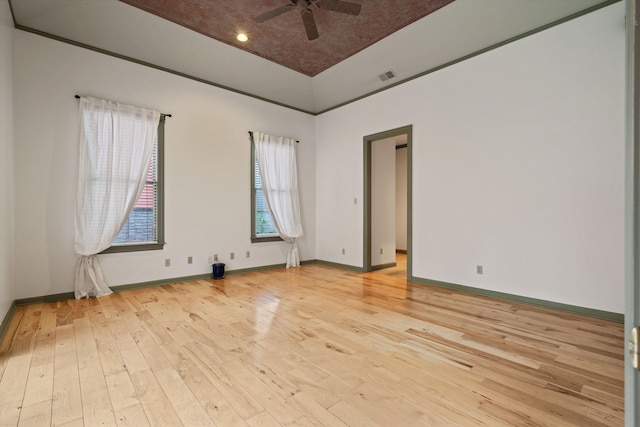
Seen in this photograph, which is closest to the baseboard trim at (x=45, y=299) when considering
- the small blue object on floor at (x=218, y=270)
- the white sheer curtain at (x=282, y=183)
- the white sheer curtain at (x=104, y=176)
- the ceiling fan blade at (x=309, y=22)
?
the white sheer curtain at (x=104, y=176)

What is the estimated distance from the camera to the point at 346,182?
5793 millimetres

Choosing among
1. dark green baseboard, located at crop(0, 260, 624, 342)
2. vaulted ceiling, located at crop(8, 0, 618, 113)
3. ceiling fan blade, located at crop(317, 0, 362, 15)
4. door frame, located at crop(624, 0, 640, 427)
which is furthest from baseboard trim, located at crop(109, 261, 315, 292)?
door frame, located at crop(624, 0, 640, 427)

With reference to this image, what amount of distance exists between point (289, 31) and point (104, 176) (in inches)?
125

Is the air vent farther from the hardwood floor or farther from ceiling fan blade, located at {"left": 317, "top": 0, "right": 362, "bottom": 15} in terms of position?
the hardwood floor

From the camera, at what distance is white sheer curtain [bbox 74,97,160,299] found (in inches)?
147

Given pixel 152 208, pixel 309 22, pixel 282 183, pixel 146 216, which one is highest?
pixel 309 22

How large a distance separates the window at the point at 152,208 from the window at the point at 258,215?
1.52 meters

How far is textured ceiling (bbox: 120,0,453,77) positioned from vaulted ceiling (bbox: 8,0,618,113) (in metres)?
0.01

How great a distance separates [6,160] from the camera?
2.90 m

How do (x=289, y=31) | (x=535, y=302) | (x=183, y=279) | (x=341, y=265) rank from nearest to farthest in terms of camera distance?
(x=535, y=302)
(x=289, y=31)
(x=183, y=279)
(x=341, y=265)

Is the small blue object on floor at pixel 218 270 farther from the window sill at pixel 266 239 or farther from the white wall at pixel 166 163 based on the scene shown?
the window sill at pixel 266 239

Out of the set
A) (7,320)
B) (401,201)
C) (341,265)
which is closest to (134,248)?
(7,320)

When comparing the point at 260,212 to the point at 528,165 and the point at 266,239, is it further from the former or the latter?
the point at 528,165

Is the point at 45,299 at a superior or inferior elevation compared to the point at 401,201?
inferior
